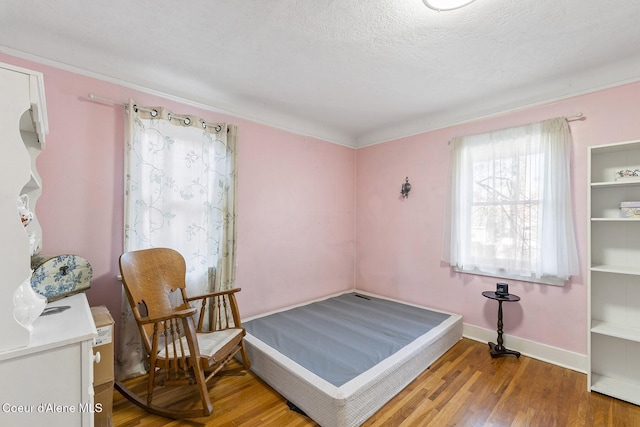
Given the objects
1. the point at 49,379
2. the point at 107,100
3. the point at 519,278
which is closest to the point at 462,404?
the point at 519,278

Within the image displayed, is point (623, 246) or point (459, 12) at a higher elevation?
point (459, 12)

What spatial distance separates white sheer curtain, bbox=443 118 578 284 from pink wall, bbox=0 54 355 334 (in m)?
1.45

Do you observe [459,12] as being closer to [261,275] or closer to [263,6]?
[263,6]

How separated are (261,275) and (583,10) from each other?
3068 millimetres

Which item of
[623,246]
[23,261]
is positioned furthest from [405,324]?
[23,261]

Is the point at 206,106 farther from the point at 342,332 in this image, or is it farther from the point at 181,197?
the point at 342,332

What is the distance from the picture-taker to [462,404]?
184cm

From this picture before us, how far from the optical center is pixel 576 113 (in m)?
2.27

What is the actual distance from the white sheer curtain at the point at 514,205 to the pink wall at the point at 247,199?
1.45 meters

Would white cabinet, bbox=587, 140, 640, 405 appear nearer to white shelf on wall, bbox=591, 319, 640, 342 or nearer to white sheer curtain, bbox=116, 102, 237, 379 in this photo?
white shelf on wall, bbox=591, 319, 640, 342

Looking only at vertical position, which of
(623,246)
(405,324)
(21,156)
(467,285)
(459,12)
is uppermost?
(459,12)

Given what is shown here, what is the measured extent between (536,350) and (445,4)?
2801 millimetres

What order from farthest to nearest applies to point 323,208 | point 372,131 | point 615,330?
point 372,131 < point 323,208 < point 615,330

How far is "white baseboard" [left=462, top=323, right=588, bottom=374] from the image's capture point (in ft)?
7.41
